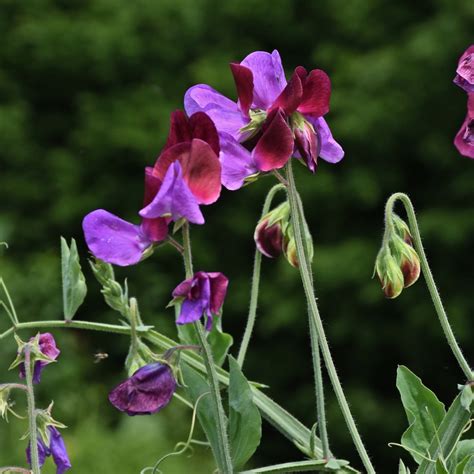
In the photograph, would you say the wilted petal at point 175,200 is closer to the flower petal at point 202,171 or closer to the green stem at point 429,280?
the flower petal at point 202,171

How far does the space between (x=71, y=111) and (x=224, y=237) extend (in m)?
1.31

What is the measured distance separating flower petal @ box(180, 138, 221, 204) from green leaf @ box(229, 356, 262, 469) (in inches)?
4.8

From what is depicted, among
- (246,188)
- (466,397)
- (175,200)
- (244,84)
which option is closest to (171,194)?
(175,200)

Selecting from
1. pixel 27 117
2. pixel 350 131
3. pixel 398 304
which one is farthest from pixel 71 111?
pixel 398 304

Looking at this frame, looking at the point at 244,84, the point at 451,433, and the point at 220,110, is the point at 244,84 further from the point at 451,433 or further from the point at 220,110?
the point at 451,433

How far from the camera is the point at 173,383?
0.62 metres

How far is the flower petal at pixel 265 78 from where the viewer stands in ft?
2.17

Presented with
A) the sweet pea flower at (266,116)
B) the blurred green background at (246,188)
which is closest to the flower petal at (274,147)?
the sweet pea flower at (266,116)

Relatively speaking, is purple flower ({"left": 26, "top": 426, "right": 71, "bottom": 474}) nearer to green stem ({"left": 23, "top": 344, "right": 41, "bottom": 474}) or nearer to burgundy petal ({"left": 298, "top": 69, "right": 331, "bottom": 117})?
green stem ({"left": 23, "top": 344, "right": 41, "bottom": 474})

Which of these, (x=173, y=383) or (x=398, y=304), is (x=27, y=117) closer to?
(x=398, y=304)

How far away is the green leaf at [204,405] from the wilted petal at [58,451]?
8 cm

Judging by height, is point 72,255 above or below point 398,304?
above

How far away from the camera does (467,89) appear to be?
0.69 meters

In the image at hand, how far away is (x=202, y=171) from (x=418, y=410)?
226 mm
